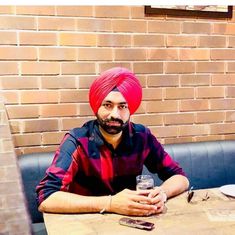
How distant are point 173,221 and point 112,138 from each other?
58 centimetres

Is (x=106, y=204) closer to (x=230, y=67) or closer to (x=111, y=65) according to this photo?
(x=111, y=65)

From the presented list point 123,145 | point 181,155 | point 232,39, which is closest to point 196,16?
point 232,39

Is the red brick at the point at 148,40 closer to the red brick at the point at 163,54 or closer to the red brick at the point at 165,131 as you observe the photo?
the red brick at the point at 163,54

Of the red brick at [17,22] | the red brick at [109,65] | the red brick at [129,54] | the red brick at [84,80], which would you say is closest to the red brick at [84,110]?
the red brick at [84,80]

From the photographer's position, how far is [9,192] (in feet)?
7.62

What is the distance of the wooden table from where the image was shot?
130 cm

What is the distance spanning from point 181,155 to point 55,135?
2.95 ft

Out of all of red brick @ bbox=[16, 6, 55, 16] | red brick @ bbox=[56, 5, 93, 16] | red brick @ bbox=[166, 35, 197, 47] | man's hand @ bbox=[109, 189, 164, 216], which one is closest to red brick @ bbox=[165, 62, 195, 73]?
red brick @ bbox=[166, 35, 197, 47]

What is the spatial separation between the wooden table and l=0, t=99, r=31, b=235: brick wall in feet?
3.01

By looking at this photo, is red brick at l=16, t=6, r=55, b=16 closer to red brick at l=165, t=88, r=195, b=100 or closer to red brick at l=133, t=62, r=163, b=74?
red brick at l=133, t=62, r=163, b=74

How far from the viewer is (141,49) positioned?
248cm

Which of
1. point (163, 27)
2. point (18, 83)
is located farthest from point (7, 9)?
point (163, 27)

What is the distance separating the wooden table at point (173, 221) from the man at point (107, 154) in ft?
0.30

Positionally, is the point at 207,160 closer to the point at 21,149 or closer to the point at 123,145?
the point at 123,145
